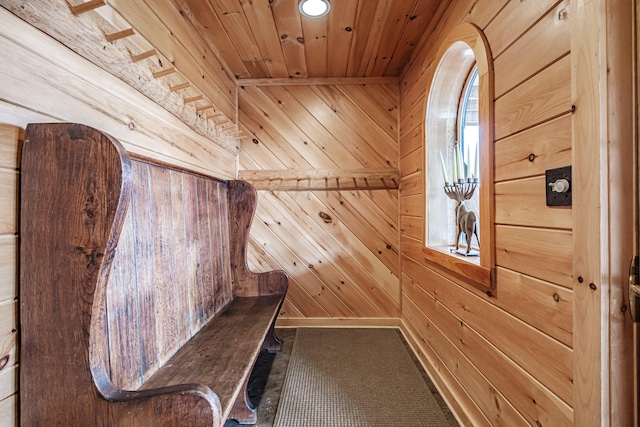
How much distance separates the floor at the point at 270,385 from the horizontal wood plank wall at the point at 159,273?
0.56 m

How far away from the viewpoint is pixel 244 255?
75.1 inches

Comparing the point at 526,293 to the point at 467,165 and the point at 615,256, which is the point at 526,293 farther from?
the point at 467,165

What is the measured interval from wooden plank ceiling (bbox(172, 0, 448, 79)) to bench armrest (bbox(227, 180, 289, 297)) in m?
1.04

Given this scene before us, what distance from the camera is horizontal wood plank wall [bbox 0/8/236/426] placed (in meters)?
0.62

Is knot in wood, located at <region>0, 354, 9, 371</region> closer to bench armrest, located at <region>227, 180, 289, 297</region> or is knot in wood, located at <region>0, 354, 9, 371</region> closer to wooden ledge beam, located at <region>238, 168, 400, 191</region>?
bench armrest, located at <region>227, 180, 289, 297</region>

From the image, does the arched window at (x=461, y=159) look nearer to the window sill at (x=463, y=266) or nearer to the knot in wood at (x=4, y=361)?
the window sill at (x=463, y=266)

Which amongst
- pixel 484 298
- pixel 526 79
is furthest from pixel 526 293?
pixel 526 79

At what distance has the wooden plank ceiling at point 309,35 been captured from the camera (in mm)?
1591

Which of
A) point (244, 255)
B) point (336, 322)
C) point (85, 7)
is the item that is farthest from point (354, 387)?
point (85, 7)

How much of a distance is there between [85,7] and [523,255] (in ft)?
5.24

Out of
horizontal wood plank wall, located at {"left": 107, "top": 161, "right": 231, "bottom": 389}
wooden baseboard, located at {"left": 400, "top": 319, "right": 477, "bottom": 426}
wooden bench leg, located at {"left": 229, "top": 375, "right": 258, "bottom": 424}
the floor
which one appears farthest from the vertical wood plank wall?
wooden baseboard, located at {"left": 400, "top": 319, "right": 477, "bottom": 426}

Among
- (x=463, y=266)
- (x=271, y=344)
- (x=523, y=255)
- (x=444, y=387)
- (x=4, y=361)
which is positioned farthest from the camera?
(x=271, y=344)

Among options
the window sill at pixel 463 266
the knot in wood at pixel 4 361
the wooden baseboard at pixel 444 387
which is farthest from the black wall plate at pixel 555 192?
the knot in wood at pixel 4 361

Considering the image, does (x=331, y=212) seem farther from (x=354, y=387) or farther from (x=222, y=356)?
(x=222, y=356)
